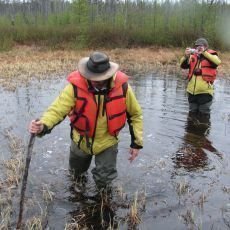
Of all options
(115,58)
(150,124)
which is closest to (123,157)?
(150,124)

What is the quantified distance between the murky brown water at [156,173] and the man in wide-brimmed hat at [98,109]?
69 cm

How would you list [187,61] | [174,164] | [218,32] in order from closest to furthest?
[174,164]
[187,61]
[218,32]

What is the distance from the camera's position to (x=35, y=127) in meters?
4.42

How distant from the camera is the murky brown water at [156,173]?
516cm

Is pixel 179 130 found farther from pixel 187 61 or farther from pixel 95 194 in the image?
pixel 95 194

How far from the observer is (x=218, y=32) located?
1036 inches

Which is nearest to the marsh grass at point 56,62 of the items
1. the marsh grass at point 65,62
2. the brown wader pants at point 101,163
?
the marsh grass at point 65,62

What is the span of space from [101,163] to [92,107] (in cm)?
82

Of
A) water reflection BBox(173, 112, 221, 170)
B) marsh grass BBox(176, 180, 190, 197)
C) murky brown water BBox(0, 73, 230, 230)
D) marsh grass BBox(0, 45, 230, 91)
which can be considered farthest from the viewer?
marsh grass BBox(0, 45, 230, 91)

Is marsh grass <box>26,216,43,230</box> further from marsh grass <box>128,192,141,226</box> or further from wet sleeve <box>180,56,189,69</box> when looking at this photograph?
wet sleeve <box>180,56,189,69</box>

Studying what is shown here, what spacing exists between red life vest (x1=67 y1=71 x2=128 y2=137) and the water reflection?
2.31 meters

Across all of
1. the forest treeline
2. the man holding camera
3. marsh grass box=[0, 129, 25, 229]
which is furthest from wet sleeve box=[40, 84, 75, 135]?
the forest treeline

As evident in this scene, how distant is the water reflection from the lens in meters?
7.05

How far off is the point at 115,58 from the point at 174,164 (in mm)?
15321
